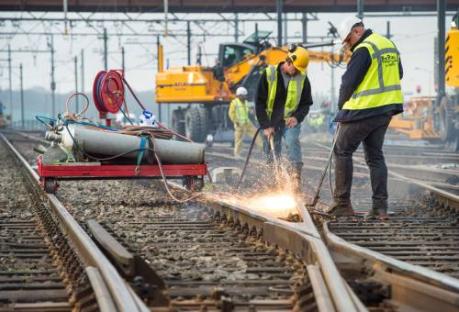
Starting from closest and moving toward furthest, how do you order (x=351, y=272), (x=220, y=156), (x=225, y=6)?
1. (x=351, y=272)
2. (x=220, y=156)
3. (x=225, y=6)

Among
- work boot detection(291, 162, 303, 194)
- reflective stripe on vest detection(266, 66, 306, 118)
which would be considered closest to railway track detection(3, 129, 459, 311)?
work boot detection(291, 162, 303, 194)

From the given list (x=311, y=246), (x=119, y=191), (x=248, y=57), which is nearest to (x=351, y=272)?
(x=311, y=246)

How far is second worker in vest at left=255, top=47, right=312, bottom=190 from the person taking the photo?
33.3 ft

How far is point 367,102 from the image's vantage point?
7910mm

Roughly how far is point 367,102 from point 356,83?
0.22 meters

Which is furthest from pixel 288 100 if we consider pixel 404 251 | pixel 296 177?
pixel 404 251

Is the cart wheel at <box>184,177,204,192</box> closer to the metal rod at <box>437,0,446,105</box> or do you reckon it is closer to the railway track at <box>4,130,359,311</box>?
the railway track at <box>4,130,359,311</box>

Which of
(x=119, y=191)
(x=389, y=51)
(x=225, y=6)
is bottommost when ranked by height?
(x=119, y=191)

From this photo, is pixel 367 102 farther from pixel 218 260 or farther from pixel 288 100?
pixel 218 260

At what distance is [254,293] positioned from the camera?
4734 mm

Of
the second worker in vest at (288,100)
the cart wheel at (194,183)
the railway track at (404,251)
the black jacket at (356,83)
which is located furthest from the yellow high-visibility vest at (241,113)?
the black jacket at (356,83)

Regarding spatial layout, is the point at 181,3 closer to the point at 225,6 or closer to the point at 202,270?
the point at 225,6

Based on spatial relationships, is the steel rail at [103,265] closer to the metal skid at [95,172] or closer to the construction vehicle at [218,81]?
the metal skid at [95,172]

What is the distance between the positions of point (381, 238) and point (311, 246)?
5.23 feet
